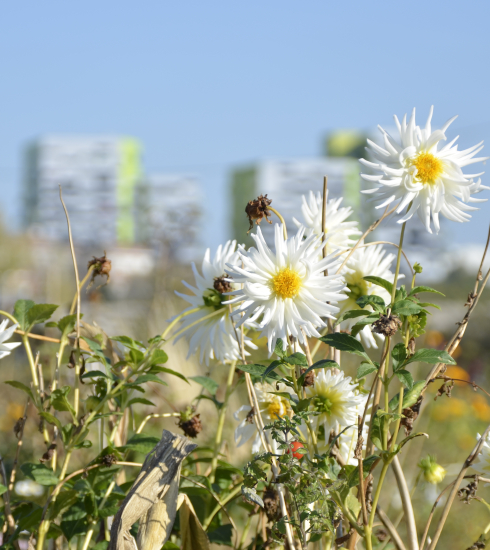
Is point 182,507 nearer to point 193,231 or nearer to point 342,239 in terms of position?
point 342,239

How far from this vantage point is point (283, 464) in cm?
60

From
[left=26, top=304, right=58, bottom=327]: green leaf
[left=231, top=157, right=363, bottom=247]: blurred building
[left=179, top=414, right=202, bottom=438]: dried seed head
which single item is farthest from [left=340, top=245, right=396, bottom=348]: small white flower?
[left=231, top=157, right=363, bottom=247]: blurred building

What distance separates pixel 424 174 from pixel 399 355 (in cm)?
17

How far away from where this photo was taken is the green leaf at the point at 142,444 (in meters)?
0.75

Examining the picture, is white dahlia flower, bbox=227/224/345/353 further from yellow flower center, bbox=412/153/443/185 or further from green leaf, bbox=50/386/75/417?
green leaf, bbox=50/386/75/417

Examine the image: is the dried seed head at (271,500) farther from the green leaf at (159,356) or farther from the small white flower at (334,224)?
the small white flower at (334,224)

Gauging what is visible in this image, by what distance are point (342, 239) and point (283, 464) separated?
0.95ft

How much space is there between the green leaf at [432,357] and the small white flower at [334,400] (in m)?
0.11

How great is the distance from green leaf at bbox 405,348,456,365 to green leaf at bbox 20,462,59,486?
44cm

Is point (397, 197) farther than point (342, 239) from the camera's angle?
No

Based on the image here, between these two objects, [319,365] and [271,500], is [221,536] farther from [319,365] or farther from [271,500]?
[319,365]

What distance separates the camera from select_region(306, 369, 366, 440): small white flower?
67 centimetres

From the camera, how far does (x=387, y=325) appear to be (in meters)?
0.53

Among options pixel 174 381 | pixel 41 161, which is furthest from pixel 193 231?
pixel 41 161
